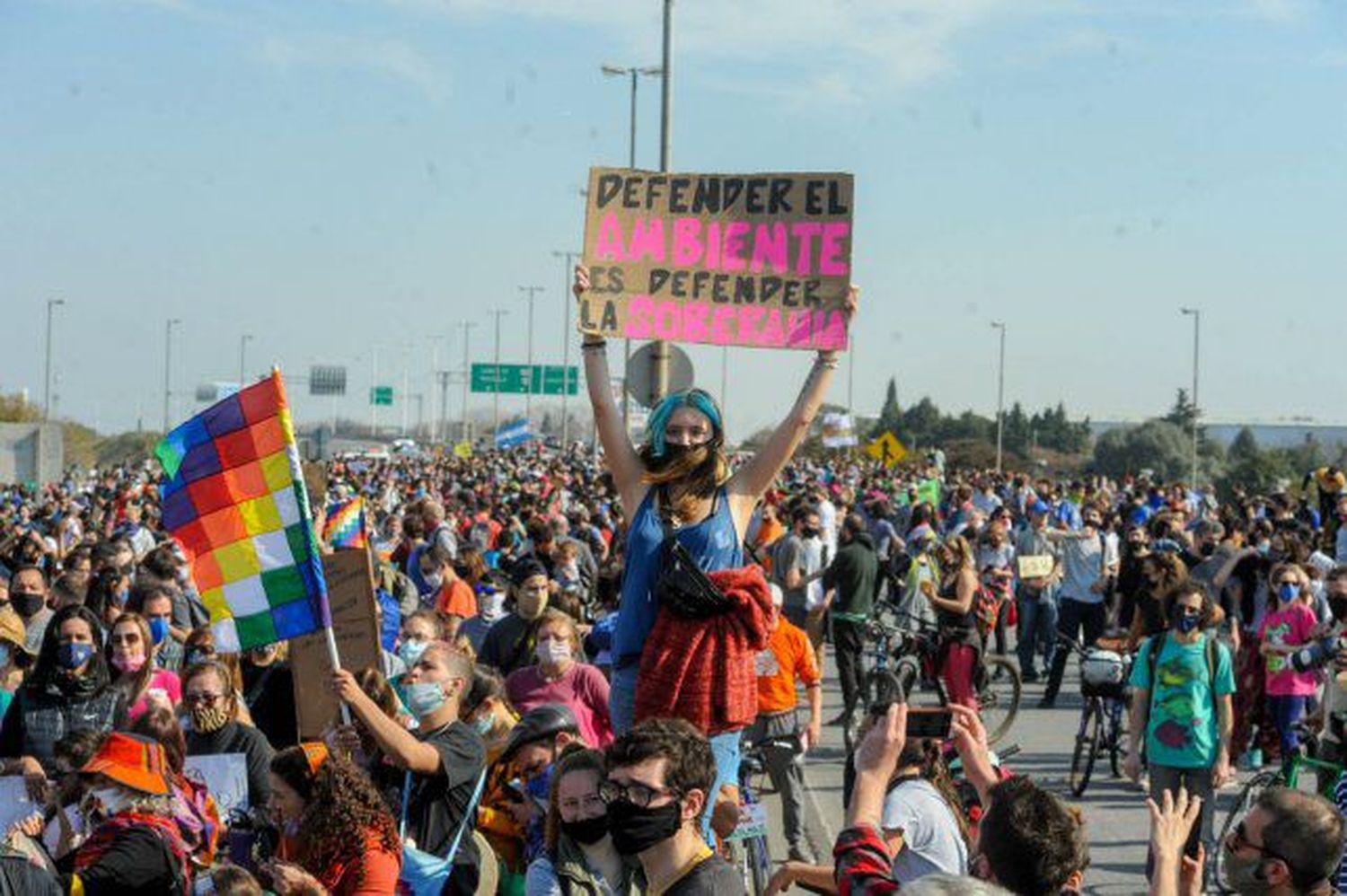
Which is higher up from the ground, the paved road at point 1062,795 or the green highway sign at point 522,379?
the green highway sign at point 522,379

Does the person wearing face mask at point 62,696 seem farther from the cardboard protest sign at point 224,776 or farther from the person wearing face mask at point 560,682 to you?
the person wearing face mask at point 560,682

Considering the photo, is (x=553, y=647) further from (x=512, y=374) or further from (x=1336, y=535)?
(x=512, y=374)

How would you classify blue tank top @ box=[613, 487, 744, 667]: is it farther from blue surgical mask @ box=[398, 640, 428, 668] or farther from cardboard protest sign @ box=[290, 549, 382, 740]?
blue surgical mask @ box=[398, 640, 428, 668]

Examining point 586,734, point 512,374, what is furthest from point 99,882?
point 512,374

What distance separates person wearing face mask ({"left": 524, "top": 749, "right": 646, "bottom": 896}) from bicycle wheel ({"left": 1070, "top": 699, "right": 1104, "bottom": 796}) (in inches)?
344

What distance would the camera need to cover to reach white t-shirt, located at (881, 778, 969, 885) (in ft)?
20.0

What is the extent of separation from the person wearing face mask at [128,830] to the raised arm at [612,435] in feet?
5.49

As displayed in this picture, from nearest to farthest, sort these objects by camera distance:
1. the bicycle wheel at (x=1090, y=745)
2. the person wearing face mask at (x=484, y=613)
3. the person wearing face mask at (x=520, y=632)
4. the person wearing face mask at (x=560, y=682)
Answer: the person wearing face mask at (x=560, y=682) → the person wearing face mask at (x=520, y=632) → the person wearing face mask at (x=484, y=613) → the bicycle wheel at (x=1090, y=745)

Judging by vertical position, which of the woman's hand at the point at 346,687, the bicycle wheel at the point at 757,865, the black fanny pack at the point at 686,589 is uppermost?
the black fanny pack at the point at 686,589

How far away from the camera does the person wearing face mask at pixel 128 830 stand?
6.20 m

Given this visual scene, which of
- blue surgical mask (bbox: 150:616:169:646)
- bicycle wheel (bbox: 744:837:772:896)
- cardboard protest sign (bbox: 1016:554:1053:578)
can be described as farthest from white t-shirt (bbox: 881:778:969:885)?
cardboard protest sign (bbox: 1016:554:1053:578)

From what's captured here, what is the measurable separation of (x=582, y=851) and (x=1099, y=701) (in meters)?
9.11

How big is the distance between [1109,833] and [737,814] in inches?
251

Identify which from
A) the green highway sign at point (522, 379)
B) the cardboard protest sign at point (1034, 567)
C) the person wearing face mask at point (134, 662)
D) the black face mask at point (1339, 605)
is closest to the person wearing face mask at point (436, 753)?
the person wearing face mask at point (134, 662)
